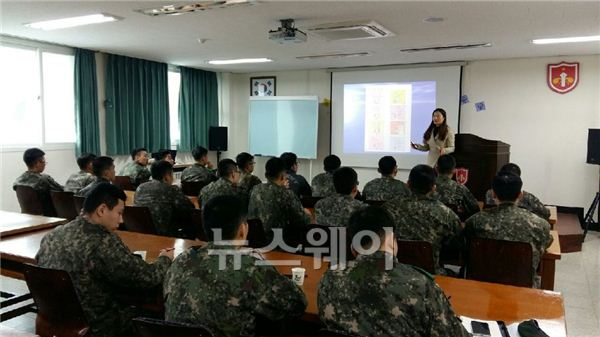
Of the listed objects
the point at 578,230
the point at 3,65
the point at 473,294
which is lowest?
the point at 578,230

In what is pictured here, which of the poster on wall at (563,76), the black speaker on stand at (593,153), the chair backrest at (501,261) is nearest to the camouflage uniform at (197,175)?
the chair backrest at (501,261)

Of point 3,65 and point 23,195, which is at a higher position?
point 3,65

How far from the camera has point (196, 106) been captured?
9750 mm

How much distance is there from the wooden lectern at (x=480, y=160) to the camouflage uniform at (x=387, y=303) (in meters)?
5.06

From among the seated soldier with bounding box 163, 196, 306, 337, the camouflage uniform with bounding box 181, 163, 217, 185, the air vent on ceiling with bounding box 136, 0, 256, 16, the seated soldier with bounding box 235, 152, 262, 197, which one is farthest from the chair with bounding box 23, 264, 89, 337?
the camouflage uniform with bounding box 181, 163, 217, 185

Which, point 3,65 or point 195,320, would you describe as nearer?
point 195,320

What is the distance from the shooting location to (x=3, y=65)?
6.51m

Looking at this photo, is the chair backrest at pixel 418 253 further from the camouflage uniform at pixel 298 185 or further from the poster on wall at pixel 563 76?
the poster on wall at pixel 563 76

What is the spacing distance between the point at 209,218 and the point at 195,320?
429 mm

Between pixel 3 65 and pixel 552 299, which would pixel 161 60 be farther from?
pixel 552 299

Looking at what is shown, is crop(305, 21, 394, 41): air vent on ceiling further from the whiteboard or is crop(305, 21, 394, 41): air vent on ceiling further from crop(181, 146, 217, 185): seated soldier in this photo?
the whiteboard

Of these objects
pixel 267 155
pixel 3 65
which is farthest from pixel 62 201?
pixel 267 155

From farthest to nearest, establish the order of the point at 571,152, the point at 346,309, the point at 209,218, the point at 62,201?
1. the point at 571,152
2. the point at 62,201
3. the point at 209,218
4. the point at 346,309

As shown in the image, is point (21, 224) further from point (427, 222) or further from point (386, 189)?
point (386, 189)
